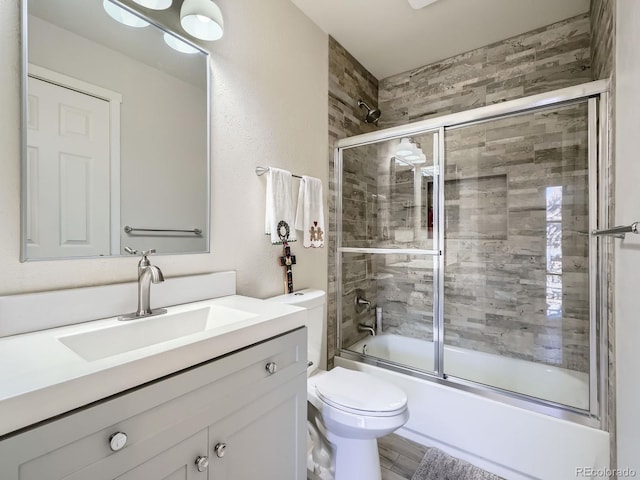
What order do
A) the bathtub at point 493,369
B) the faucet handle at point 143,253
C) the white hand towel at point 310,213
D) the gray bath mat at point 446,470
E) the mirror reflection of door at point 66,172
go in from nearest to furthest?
the mirror reflection of door at point 66,172
the faucet handle at point 143,253
the gray bath mat at point 446,470
the bathtub at point 493,369
the white hand towel at point 310,213

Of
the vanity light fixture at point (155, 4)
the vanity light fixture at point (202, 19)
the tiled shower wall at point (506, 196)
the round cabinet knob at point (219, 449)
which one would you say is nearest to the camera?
the round cabinet knob at point (219, 449)

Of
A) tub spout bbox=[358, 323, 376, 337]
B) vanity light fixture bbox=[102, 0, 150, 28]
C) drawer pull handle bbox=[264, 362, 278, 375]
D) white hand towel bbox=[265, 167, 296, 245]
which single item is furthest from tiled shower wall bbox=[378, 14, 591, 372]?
vanity light fixture bbox=[102, 0, 150, 28]

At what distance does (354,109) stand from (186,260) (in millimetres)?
1874

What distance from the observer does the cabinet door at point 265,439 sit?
0.82m

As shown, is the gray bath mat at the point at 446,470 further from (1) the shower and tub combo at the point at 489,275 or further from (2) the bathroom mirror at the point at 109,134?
(2) the bathroom mirror at the point at 109,134

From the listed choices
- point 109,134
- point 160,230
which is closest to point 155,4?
point 109,134

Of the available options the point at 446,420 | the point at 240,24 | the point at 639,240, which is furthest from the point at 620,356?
the point at 240,24

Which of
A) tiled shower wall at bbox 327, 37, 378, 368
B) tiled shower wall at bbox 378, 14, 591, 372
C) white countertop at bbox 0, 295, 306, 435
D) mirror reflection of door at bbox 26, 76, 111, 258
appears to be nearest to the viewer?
white countertop at bbox 0, 295, 306, 435

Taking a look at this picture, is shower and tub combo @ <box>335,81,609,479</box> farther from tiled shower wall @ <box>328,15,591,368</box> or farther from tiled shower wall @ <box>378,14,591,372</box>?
tiled shower wall @ <box>328,15,591,368</box>

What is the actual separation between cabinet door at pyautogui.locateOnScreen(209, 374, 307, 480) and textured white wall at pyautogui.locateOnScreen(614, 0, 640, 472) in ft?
3.71

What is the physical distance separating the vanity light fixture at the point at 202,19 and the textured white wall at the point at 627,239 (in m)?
1.57

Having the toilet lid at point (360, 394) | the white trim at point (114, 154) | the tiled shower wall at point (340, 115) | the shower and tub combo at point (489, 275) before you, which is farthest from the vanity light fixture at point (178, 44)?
the toilet lid at point (360, 394)

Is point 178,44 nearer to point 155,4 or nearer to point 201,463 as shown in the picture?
point 155,4

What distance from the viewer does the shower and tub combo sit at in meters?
1.45
